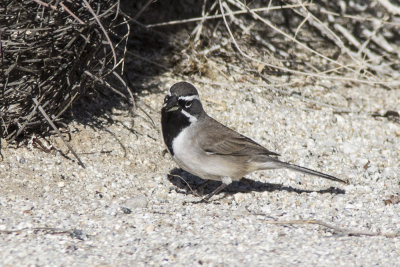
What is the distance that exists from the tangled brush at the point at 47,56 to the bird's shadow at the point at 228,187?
1.21 meters

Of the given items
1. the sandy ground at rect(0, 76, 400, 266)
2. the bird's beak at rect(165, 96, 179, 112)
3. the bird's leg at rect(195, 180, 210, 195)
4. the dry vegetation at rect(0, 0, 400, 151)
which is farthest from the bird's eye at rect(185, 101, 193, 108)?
the dry vegetation at rect(0, 0, 400, 151)

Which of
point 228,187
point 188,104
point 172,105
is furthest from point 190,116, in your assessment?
point 228,187

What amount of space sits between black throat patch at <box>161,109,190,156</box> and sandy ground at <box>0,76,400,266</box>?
0.55 m

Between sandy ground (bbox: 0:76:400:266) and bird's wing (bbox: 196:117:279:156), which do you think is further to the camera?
bird's wing (bbox: 196:117:279:156)

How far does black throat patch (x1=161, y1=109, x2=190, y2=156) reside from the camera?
18.7ft

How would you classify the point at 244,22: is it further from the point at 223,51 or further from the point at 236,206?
the point at 236,206

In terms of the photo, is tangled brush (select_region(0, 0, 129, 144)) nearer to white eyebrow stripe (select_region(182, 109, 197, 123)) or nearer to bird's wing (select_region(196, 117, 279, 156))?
white eyebrow stripe (select_region(182, 109, 197, 123))

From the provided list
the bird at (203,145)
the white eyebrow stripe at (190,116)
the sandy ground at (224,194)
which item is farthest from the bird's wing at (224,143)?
the sandy ground at (224,194)

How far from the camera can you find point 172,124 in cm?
572

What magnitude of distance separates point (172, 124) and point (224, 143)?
1.85 feet

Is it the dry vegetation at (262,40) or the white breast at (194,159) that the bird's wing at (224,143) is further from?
the dry vegetation at (262,40)

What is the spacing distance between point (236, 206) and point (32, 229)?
6.27 ft

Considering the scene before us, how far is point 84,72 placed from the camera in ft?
18.7

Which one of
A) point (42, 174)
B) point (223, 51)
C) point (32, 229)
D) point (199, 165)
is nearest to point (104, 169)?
point (42, 174)
